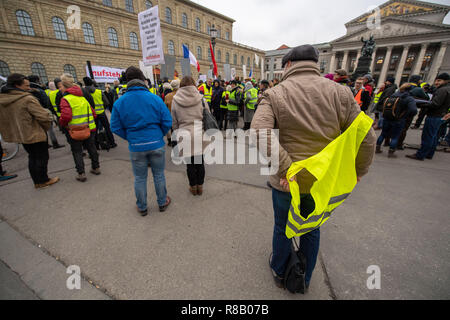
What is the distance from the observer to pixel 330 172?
1.31m

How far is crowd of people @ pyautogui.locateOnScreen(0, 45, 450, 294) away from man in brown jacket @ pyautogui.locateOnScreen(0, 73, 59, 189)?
0.5 inches

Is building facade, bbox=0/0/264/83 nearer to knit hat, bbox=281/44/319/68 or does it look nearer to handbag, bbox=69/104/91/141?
handbag, bbox=69/104/91/141

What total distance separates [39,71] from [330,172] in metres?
31.9

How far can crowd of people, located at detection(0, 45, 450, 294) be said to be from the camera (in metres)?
1.43

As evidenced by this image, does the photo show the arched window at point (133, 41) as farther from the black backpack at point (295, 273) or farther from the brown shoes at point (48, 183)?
the black backpack at point (295, 273)

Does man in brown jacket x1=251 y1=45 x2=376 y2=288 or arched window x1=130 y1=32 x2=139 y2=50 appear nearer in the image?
man in brown jacket x1=251 y1=45 x2=376 y2=288

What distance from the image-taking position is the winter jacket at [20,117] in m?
3.32

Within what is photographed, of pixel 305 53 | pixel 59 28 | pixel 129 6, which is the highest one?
pixel 129 6

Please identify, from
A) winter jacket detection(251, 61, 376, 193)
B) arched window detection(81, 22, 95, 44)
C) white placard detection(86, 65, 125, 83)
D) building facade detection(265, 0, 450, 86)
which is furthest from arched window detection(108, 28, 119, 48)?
winter jacket detection(251, 61, 376, 193)

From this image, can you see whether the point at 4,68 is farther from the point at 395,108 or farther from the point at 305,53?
the point at 395,108

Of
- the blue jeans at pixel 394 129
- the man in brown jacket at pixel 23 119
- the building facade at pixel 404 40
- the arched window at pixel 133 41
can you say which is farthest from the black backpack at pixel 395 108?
the building facade at pixel 404 40

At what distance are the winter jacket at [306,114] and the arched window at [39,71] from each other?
30581 millimetres

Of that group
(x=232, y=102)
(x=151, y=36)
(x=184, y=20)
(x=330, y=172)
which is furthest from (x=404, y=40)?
(x=330, y=172)

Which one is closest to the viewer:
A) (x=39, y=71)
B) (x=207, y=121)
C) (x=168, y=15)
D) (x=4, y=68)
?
(x=207, y=121)
